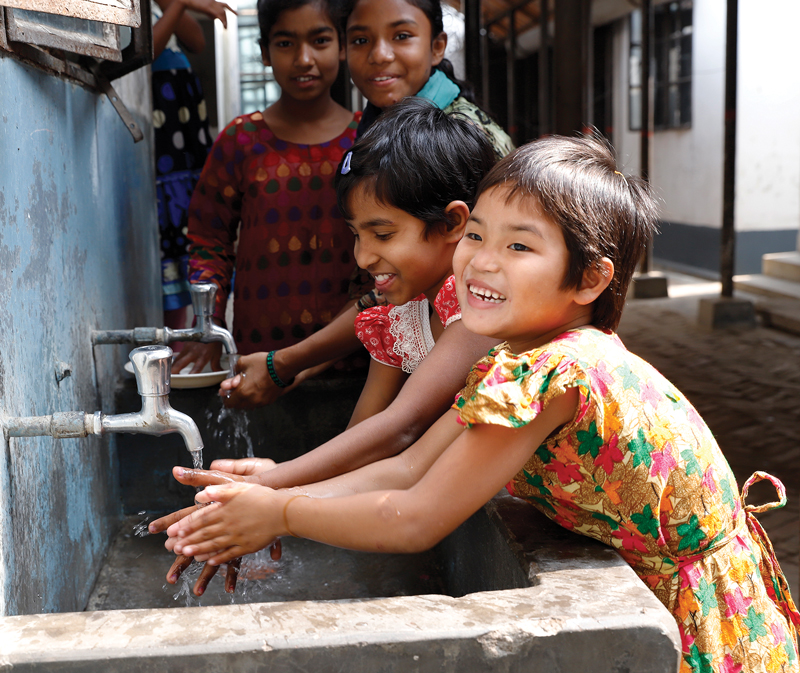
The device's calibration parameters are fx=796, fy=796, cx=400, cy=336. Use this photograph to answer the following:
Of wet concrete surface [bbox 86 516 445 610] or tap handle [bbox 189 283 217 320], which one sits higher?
tap handle [bbox 189 283 217 320]

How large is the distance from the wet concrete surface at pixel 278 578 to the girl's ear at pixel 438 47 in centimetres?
127

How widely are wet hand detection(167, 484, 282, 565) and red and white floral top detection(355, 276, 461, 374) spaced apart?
1.62 feet

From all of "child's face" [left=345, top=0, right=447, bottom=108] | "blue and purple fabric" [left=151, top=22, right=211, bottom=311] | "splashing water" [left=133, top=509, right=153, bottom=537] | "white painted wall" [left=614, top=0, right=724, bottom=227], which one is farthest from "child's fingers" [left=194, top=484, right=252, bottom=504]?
"white painted wall" [left=614, top=0, right=724, bottom=227]

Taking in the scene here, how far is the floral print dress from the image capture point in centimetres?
117

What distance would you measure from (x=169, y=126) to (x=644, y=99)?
5.90 meters

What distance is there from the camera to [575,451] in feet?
3.97

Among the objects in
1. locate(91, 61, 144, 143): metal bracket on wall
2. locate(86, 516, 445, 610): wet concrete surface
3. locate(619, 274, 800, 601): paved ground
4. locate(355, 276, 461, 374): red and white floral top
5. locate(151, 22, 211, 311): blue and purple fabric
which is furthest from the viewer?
locate(619, 274, 800, 601): paved ground

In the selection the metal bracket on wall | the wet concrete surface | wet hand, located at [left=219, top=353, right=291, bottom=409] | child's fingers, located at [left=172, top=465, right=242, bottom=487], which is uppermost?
the metal bracket on wall

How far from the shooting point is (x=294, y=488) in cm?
141

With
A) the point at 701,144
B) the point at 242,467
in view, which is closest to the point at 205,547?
the point at 242,467

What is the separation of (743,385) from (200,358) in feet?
13.1

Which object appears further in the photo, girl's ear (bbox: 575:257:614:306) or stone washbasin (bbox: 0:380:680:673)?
girl's ear (bbox: 575:257:614:306)

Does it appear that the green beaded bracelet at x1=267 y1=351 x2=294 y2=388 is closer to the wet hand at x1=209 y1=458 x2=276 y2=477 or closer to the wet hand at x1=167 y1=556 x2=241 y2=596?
the wet hand at x1=209 y1=458 x2=276 y2=477

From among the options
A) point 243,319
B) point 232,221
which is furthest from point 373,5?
point 243,319
